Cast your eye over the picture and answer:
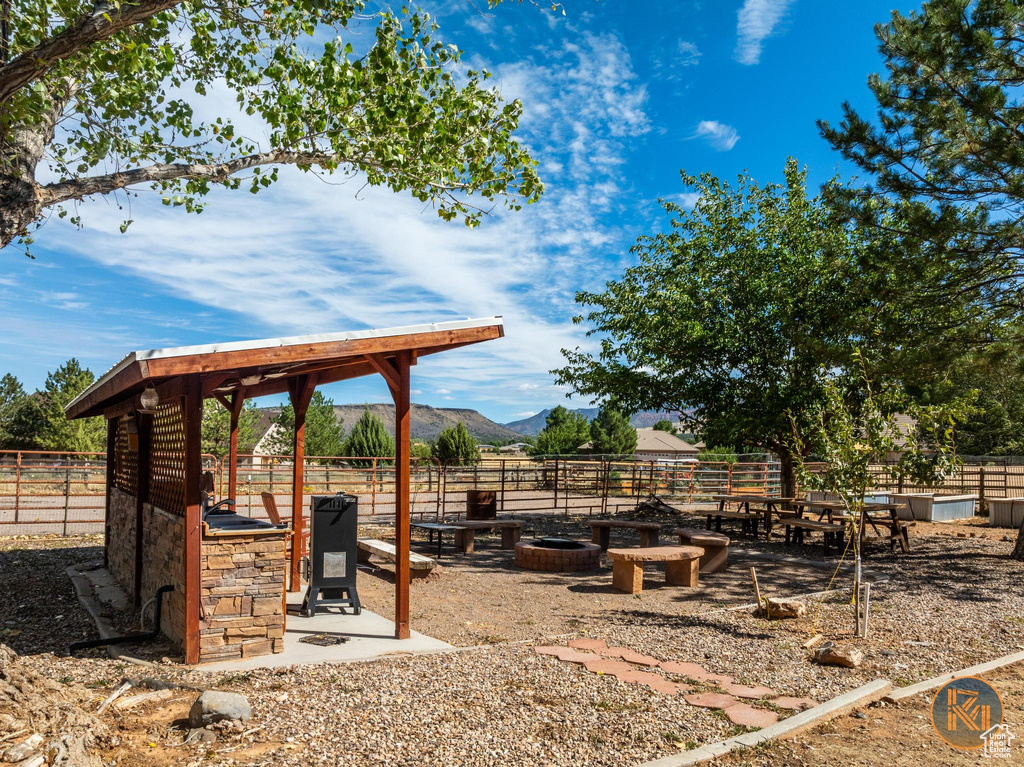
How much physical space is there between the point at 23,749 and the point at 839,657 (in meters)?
5.18

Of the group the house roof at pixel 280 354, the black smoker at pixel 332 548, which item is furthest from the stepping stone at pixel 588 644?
the house roof at pixel 280 354

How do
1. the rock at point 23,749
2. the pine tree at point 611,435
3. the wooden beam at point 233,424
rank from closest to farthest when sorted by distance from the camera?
the rock at point 23,749
the wooden beam at point 233,424
the pine tree at point 611,435

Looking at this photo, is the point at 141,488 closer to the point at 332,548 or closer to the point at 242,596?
the point at 332,548

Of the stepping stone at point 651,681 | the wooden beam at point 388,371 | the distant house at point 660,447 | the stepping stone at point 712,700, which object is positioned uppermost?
the wooden beam at point 388,371

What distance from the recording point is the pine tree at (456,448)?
30578 mm

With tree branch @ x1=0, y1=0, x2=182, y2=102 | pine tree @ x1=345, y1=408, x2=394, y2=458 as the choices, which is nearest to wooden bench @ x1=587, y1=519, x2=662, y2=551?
tree branch @ x1=0, y1=0, x2=182, y2=102

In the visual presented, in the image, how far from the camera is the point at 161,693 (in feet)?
14.2

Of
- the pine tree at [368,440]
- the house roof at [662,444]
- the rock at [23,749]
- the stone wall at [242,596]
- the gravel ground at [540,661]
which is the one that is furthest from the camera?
the house roof at [662,444]

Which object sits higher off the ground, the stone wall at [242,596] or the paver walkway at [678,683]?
the stone wall at [242,596]

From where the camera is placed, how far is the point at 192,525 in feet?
17.2

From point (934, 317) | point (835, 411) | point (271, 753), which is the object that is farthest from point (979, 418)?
point (271, 753)

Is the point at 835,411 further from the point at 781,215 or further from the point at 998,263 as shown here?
the point at 781,215

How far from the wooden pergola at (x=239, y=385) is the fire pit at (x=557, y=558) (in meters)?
3.42

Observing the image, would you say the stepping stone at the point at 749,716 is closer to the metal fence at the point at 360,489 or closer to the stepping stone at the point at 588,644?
the stepping stone at the point at 588,644
